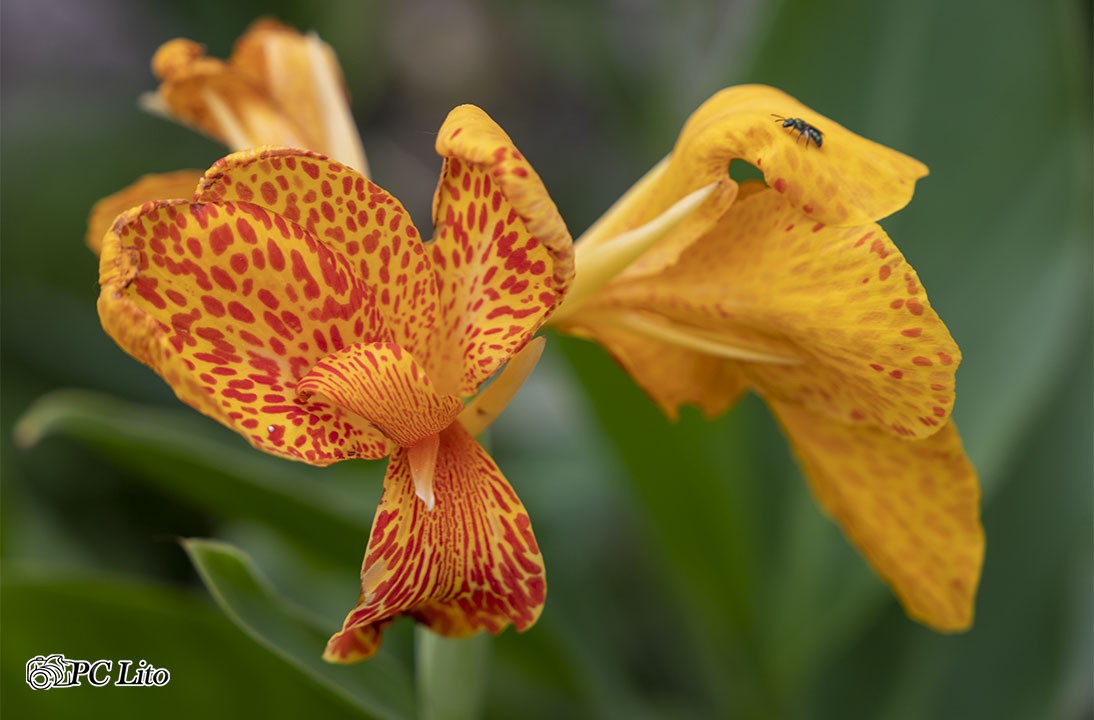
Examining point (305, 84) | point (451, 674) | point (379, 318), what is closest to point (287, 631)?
point (451, 674)

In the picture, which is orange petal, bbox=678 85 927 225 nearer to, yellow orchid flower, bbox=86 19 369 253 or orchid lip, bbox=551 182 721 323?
orchid lip, bbox=551 182 721 323

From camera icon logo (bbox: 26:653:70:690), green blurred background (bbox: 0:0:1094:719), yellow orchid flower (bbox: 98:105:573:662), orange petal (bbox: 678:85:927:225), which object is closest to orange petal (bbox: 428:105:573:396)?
yellow orchid flower (bbox: 98:105:573:662)

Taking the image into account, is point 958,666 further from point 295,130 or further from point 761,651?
point 295,130

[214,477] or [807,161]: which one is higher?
[807,161]

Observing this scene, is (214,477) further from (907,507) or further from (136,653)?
(907,507)

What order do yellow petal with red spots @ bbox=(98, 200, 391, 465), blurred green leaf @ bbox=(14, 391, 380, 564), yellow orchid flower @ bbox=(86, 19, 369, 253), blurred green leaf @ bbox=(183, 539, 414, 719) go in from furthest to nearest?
blurred green leaf @ bbox=(14, 391, 380, 564) < yellow orchid flower @ bbox=(86, 19, 369, 253) < blurred green leaf @ bbox=(183, 539, 414, 719) < yellow petal with red spots @ bbox=(98, 200, 391, 465)

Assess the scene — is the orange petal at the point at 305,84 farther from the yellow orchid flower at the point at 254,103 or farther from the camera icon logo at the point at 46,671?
the camera icon logo at the point at 46,671

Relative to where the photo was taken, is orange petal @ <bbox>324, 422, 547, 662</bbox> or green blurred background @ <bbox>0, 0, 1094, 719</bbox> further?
green blurred background @ <bbox>0, 0, 1094, 719</bbox>
